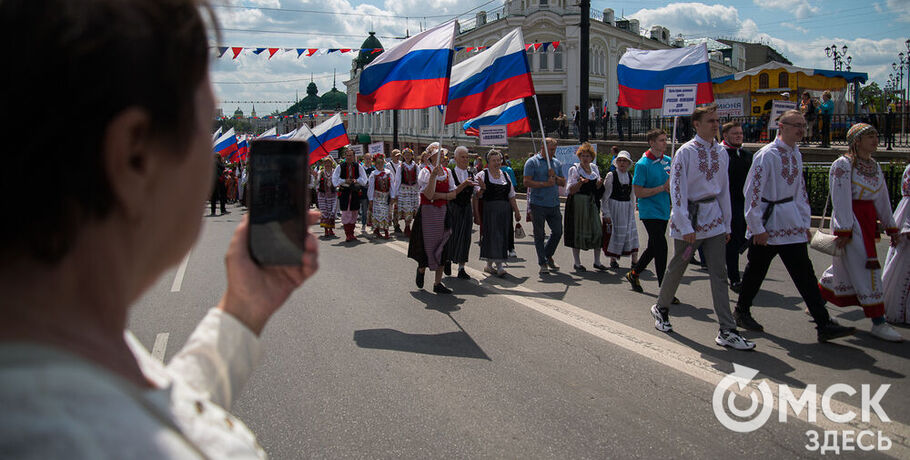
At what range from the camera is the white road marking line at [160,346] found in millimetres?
5434

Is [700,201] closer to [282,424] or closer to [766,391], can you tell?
[766,391]

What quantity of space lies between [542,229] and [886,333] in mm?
4705

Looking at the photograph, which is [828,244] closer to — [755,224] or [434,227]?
[755,224]

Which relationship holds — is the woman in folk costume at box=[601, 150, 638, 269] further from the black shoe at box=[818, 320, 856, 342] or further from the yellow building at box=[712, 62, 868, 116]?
the yellow building at box=[712, 62, 868, 116]

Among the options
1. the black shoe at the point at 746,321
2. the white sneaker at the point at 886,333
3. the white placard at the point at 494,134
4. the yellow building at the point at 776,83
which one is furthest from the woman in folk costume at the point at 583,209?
the yellow building at the point at 776,83

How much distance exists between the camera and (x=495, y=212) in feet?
30.3

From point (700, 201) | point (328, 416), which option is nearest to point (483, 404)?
point (328, 416)

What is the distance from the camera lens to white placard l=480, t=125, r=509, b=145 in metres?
14.8

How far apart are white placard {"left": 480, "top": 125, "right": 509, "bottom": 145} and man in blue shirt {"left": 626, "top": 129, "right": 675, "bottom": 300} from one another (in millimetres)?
6988

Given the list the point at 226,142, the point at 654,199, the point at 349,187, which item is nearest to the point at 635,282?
the point at 654,199

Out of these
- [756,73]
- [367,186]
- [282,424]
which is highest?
[756,73]

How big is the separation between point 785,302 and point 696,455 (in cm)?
436

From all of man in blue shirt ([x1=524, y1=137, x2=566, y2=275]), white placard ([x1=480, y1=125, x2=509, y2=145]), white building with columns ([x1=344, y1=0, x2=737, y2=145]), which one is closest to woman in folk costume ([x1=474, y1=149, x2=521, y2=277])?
man in blue shirt ([x1=524, y1=137, x2=566, y2=275])

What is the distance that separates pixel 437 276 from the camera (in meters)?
8.05
